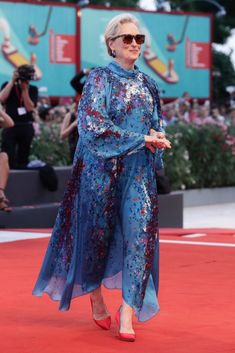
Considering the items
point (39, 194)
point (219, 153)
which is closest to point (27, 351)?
point (39, 194)

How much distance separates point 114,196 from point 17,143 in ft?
25.1

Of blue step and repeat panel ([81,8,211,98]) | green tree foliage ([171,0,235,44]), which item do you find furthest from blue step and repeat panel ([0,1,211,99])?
green tree foliage ([171,0,235,44])

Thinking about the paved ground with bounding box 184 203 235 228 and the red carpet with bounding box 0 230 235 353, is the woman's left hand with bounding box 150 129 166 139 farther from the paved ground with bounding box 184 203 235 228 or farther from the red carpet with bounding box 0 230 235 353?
the paved ground with bounding box 184 203 235 228

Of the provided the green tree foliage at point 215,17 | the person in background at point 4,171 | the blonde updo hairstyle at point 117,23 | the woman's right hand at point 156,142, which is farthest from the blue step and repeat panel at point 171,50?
the green tree foliage at point 215,17

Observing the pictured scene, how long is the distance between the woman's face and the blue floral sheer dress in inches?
2.6

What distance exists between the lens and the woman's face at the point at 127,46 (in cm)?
574

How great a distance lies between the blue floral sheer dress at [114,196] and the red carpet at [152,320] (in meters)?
0.21

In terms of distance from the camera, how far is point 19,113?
13.0 m

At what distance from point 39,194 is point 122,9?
559 inches

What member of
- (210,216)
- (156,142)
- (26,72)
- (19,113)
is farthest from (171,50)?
(156,142)

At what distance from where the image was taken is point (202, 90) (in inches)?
1153

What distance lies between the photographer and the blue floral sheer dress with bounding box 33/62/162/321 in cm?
568

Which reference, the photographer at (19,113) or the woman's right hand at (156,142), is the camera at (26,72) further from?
the woman's right hand at (156,142)

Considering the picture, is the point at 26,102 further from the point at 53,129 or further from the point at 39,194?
the point at 53,129
